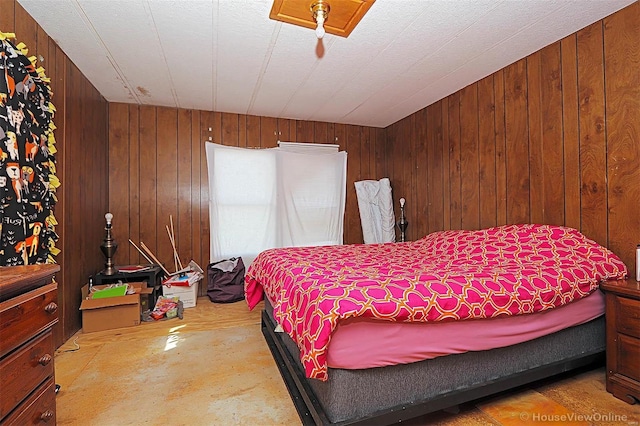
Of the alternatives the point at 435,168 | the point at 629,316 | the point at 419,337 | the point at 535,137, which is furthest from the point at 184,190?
the point at 629,316

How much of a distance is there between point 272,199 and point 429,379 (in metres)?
3.06

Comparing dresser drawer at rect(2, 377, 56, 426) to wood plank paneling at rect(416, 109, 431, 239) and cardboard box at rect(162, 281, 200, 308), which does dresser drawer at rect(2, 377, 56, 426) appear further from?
wood plank paneling at rect(416, 109, 431, 239)

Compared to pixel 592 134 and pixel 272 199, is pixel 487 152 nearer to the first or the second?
pixel 592 134

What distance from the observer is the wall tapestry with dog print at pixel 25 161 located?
1621mm

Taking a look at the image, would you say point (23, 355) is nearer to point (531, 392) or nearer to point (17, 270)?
point (17, 270)

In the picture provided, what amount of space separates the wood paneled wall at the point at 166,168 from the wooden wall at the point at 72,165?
273 millimetres

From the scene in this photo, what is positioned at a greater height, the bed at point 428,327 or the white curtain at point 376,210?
the white curtain at point 376,210

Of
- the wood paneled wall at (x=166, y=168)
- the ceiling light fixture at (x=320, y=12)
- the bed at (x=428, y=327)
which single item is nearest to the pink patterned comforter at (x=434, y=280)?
the bed at (x=428, y=327)

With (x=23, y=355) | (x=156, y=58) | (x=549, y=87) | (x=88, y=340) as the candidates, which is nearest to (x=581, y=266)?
(x=549, y=87)

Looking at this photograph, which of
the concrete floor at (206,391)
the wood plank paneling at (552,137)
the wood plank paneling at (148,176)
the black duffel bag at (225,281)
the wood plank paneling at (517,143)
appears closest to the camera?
the concrete floor at (206,391)

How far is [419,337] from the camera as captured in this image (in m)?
1.35

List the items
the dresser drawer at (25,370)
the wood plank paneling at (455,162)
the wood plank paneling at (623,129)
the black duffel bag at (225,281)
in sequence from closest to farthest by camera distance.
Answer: the dresser drawer at (25,370) → the wood plank paneling at (623,129) → the wood plank paneling at (455,162) → the black duffel bag at (225,281)

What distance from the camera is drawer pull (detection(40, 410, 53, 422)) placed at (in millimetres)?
1163

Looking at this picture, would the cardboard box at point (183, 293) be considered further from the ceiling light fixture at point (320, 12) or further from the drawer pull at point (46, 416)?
the ceiling light fixture at point (320, 12)
